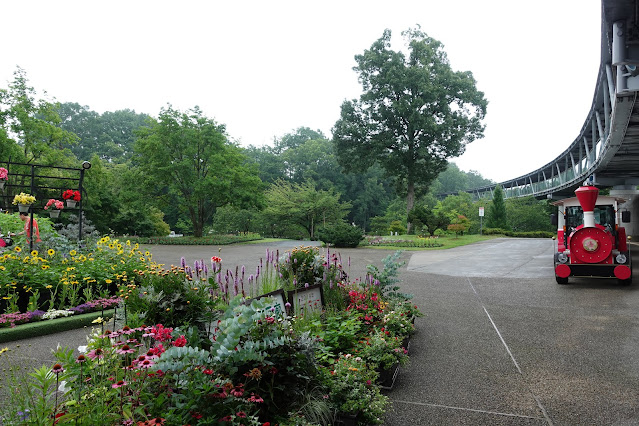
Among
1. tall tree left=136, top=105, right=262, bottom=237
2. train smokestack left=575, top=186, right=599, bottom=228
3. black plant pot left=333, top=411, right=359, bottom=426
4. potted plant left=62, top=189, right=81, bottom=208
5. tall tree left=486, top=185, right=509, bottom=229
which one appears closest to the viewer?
black plant pot left=333, top=411, right=359, bottom=426

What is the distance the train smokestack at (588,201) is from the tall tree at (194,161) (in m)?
18.2

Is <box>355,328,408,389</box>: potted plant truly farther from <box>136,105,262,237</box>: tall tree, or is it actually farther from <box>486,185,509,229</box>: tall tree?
<box>486,185,509,229</box>: tall tree

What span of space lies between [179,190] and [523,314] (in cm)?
2262

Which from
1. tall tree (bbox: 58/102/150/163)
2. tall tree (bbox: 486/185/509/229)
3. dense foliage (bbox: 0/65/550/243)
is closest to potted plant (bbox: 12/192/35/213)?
dense foliage (bbox: 0/65/550/243)

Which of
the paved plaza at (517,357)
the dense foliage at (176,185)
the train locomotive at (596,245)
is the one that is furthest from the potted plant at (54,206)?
the train locomotive at (596,245)

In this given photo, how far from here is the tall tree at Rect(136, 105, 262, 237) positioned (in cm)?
2342

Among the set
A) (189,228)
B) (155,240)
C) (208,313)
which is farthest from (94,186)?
(208,313)

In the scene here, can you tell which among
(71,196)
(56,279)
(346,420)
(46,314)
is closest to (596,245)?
(346,420)

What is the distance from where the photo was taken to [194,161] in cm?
2434

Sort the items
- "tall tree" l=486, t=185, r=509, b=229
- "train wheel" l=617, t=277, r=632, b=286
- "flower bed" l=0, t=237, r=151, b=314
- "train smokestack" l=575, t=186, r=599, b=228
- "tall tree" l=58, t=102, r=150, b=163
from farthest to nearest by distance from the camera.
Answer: "tall tree" l=58, t=102, r=150, b=163 < "tall tree" l=486, t=185, r=509, b=229 < "train smokestack" l=575, t=186, r=599, b=228 < "train wheel" l=617, t=277, r=632, b=286 < "flower bed" l=0, t=237, r=151, b=314

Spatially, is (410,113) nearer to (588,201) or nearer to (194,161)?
(194,161)

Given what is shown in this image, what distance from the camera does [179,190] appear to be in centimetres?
2508

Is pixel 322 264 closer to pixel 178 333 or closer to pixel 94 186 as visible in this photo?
pixel 178 333

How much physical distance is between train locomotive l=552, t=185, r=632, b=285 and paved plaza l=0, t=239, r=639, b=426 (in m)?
0.47
